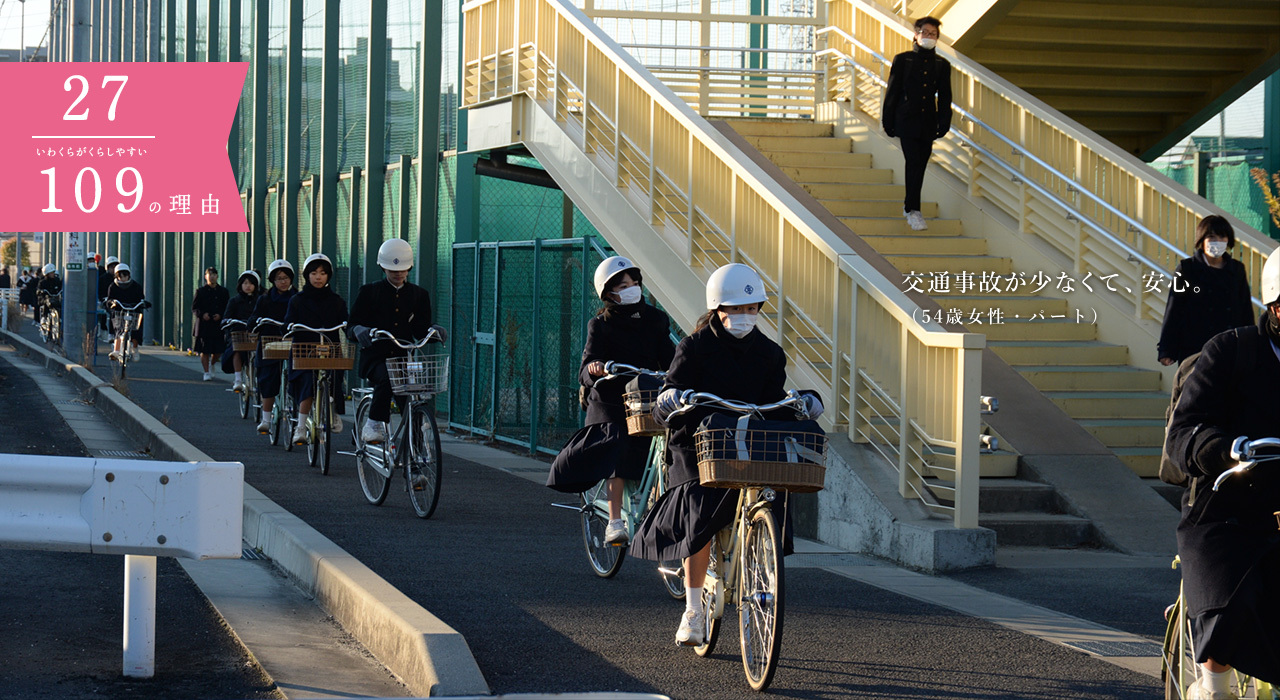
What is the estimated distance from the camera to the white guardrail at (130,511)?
5539mm

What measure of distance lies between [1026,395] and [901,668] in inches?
201

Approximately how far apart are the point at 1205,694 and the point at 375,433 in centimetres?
748

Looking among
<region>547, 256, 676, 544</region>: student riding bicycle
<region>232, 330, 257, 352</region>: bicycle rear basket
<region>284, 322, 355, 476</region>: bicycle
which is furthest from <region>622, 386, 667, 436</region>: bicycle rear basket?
<region>232, 330, 257, 352</region>: bicycle rear basket

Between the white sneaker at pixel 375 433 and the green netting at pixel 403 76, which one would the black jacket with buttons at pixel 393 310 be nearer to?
the white sneaker at pixel 375 433

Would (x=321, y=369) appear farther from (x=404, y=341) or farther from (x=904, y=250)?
(x=904, y=250)

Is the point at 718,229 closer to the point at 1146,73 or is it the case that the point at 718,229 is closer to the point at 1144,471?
the point at 1144,471

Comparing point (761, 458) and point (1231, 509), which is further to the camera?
point (761, 458)

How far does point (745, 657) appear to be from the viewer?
5875 mm

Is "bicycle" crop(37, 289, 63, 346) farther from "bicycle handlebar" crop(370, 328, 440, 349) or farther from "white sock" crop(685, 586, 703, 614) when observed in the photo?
"white sock" crop(685, 586, 703, 614)

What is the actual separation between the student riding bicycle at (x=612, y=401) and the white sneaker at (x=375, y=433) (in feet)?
10.6

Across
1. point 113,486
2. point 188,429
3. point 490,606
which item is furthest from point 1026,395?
point 188,429

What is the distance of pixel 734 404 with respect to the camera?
19.1ft

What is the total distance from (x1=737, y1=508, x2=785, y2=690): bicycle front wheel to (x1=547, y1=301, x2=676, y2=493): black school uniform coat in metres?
1.88

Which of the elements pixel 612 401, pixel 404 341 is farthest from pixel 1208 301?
pixel 404 341
